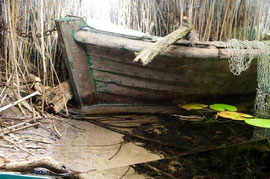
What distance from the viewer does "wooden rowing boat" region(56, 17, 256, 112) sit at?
199cm

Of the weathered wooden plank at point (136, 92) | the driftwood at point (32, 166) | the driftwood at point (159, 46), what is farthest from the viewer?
the weathered wooden plank at point (136, 92)

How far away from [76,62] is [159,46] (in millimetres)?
685

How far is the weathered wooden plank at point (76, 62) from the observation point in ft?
6.54

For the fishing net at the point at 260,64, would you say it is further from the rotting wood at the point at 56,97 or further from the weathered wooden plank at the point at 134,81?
the rotting wood at the point at 56,97

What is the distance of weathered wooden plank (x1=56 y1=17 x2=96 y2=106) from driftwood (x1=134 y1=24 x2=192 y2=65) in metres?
0.62

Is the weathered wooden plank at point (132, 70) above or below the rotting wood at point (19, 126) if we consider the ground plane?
above

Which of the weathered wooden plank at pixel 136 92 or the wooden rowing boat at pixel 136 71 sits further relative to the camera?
the weathered wooden plank at pixel 136 92

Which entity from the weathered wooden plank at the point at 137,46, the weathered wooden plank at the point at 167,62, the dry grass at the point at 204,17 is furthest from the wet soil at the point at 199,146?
the dry grass at the point at 204,17

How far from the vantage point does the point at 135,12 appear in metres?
2.73

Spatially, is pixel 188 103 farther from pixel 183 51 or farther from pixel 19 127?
pixel 19 127

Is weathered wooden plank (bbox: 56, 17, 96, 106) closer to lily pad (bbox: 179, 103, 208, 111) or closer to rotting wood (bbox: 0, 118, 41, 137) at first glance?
rotting wood (bbox: 0, 118, 41, 137)

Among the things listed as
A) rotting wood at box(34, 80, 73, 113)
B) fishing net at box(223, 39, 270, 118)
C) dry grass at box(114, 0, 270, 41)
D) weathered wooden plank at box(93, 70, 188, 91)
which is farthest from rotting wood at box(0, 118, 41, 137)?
fishing net at box(223, 39, 270, 118)

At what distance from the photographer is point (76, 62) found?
2105 millimetres

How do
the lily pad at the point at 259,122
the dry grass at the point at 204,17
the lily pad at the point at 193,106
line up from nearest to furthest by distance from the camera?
the lily pad at the point at 259,122
the lily pad at the point at 193,106
the dry grass at the point at 204,17
